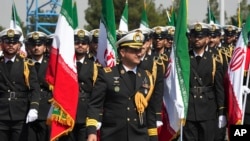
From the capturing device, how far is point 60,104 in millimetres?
9367

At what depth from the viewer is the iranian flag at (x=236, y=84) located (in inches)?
403

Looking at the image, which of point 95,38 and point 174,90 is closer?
point 174,90

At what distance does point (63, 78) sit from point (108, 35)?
6.65ft

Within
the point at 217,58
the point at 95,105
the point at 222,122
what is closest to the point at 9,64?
the point at 217,58

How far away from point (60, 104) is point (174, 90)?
1.55m

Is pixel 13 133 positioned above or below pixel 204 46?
below

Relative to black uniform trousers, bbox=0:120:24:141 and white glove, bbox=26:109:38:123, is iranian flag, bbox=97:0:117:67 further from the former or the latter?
black uniform trousers, bbox=0:120:24:141

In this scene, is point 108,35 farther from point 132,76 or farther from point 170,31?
point 132,76

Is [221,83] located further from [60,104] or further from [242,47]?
[60,104]

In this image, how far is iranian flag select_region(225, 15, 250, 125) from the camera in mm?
10234

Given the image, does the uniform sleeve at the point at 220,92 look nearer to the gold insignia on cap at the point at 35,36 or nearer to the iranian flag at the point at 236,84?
the iranian flag at the point at 236,84

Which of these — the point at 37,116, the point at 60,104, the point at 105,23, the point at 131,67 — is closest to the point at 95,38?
the point at 105,23

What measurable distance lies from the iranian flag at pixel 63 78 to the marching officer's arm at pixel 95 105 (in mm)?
1786

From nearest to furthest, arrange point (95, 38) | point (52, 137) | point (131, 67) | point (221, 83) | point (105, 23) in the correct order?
point (131, 67) < point (52, 137) < point (221, 83) < point (105, 23) < point (95, 38)
